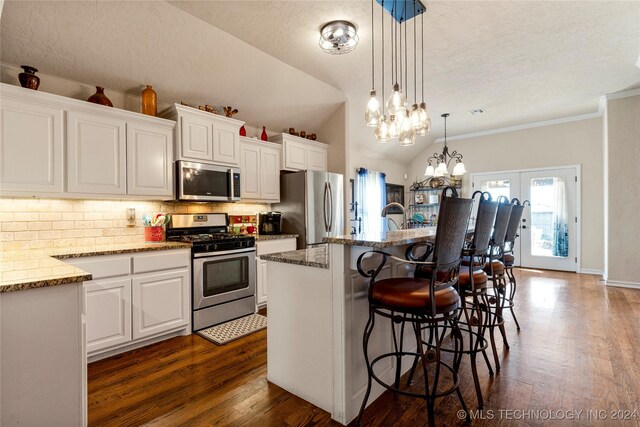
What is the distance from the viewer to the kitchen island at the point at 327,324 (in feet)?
5.59

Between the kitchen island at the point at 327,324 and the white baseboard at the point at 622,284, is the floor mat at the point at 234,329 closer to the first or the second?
the kitchen island at the point at 327,324

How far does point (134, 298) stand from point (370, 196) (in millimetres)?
4825

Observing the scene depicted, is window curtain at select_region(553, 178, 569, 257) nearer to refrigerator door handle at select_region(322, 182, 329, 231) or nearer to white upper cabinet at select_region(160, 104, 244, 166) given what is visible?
refrigerator door handle at select_region(322, 182, 329, 231)

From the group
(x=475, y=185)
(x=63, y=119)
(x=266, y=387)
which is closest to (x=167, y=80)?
(x=63, y=119)

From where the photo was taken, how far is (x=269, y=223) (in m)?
4.37

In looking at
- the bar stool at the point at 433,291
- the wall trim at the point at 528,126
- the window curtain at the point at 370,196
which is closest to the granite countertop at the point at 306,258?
the bar stool at the point at 433,291

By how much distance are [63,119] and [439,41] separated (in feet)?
11.7

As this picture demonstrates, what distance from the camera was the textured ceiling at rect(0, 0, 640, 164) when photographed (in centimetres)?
258

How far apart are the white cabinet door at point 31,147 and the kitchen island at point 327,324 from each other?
6.46ft

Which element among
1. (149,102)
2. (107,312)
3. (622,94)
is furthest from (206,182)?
(622,94)

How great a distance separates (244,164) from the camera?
395cm

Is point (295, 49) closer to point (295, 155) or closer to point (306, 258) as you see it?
point (295, 155)

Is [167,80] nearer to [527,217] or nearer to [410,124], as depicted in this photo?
[410,124]

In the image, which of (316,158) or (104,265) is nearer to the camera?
(104,265)
